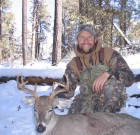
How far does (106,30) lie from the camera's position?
69.9 ft

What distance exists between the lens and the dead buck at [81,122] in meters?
4.70

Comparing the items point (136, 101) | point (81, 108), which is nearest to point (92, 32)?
point (81, 108)

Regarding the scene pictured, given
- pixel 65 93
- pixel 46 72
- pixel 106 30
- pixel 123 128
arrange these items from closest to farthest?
pixel 123 128, pixel 65 93, pixel 46 72, pixel 106 30

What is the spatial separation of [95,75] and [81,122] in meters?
1.02

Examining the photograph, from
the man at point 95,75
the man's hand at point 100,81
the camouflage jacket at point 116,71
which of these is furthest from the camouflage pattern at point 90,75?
the man's hand at point 100,81

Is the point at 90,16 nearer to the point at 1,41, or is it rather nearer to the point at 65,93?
the point at 1,41

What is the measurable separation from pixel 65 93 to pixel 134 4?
73.9ft

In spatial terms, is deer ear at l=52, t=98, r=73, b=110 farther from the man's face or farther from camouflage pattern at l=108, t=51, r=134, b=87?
the man's face

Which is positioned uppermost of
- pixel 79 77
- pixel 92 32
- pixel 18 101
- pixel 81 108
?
pixel 92 32

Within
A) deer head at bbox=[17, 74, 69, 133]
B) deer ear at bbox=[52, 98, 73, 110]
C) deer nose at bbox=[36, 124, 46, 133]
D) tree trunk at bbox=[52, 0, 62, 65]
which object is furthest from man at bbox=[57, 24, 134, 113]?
tree trunk at bbox=[52, 0, 62, 65]

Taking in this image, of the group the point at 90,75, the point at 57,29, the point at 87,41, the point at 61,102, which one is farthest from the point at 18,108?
the point at 57,29

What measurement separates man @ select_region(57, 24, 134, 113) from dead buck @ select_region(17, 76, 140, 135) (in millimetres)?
513

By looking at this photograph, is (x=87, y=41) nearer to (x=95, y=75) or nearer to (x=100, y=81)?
(x=95, y=75)

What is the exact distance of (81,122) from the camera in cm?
491
